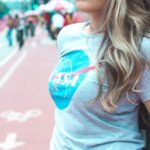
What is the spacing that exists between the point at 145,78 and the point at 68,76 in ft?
0.96

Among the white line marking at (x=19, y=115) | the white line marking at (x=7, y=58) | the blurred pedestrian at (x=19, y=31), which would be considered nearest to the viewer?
the white line marking at (x=19, y=115)

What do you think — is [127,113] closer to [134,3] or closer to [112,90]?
[112,90]

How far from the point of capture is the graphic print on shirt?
1.87 metres

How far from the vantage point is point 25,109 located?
8.63 m

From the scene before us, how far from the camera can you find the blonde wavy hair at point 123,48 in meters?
1.78

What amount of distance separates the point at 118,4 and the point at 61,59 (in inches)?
13.6

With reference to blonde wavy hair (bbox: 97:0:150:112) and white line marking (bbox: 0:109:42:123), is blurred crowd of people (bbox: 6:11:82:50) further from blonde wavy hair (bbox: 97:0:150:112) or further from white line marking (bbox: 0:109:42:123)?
blonde wavy hair (bbox: 97:0:150:112)

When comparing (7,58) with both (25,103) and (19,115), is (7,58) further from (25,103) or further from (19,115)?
(19,115)

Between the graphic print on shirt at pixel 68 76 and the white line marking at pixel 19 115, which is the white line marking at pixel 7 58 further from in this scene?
the graphic print on shirt at pixel 68 76

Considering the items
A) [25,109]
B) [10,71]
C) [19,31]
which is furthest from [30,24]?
[25,109]

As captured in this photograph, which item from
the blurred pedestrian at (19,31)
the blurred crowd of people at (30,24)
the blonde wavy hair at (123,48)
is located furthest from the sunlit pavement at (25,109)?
the blurred pedestrian at (19,31)

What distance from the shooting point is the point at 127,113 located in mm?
1883

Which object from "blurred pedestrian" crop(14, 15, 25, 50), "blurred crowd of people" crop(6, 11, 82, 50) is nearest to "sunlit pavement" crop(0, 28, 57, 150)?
"blurred crowd of people" crop(6, 11, 82, 50)

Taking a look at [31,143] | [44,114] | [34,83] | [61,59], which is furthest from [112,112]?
[34,83]
